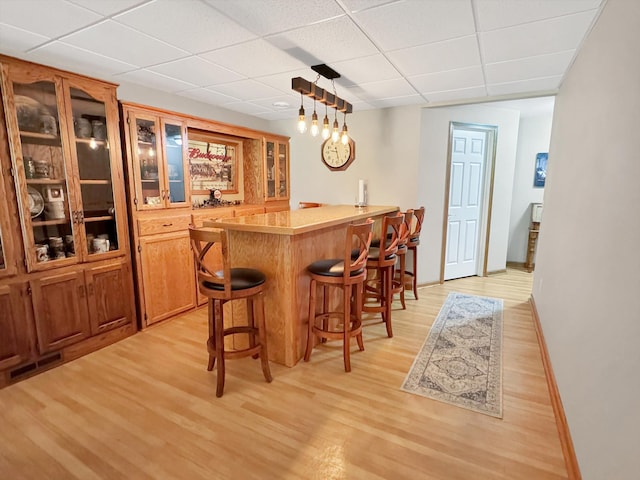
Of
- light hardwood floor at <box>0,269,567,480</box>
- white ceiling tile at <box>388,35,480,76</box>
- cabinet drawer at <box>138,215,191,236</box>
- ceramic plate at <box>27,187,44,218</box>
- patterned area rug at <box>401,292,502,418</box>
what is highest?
white ceiling tile at <box>388,35,480,76</box>

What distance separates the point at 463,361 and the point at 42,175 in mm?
3668

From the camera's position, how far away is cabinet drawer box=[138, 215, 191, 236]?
3.18 metres

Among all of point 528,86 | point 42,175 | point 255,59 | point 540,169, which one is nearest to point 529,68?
point 528,86

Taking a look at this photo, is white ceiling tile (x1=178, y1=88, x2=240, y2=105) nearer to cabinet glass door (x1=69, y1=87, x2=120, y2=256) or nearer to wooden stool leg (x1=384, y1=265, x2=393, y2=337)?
cabinet glass door (x1=69, y1=87, x2=120, y2=256)

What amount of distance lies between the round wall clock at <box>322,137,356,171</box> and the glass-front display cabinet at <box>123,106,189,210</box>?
80.5 inches

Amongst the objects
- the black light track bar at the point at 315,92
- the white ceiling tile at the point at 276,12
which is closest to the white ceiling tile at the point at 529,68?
the black light track bar at the point at 315,92

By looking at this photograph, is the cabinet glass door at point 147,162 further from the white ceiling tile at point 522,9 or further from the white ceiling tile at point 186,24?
the white ceiling tile at point 522,9

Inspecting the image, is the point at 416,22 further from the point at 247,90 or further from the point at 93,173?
the point at 93,173

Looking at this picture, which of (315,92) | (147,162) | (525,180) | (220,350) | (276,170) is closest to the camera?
(220,350)

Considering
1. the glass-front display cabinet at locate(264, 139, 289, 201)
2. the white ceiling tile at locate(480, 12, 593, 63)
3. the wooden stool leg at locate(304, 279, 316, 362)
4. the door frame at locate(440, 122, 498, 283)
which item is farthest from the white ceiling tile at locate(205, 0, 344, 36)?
the door frame at locate(440, 122, 498, 283)

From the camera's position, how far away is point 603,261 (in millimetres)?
1468

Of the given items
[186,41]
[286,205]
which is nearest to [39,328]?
[186,41]

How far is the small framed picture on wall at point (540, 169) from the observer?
518 centimetres

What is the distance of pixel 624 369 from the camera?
116cm
